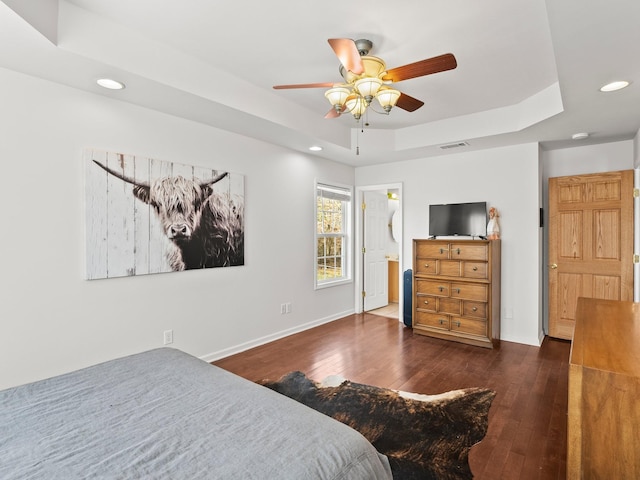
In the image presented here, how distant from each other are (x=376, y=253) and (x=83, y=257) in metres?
4.28

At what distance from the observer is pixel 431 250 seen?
4.44 meters

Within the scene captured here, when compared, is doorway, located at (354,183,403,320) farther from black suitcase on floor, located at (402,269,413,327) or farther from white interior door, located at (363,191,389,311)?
black suitcase on floor, located at (402,269,413,327)

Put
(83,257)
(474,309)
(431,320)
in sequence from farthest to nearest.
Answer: (431,320), (474,309), (83,257)

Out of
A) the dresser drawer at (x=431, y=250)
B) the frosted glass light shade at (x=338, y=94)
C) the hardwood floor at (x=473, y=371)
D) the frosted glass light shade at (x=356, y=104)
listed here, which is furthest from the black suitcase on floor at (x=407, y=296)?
the frosted glass light shade at (x=338, y=94)

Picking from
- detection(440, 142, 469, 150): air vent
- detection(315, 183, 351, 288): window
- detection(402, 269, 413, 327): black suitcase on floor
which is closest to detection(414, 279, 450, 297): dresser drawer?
detection(402, 269, 413, 327): black suitcase on floor

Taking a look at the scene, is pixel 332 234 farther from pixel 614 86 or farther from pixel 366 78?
pixel 614 86

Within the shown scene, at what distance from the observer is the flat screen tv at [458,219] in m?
4.38

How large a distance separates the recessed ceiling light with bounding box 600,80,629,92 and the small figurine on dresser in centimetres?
184

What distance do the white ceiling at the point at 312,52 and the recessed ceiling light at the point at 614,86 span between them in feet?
0.18

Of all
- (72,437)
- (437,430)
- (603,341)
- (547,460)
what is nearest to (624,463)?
(603,341)

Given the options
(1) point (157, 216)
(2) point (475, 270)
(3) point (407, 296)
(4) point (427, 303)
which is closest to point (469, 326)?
(4) point (427, 303)

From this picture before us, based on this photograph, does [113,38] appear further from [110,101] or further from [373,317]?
[373,317]

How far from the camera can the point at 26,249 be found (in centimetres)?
241

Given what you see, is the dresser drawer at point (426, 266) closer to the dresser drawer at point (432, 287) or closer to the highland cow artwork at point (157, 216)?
the dresser drawer at point (432, 287)
